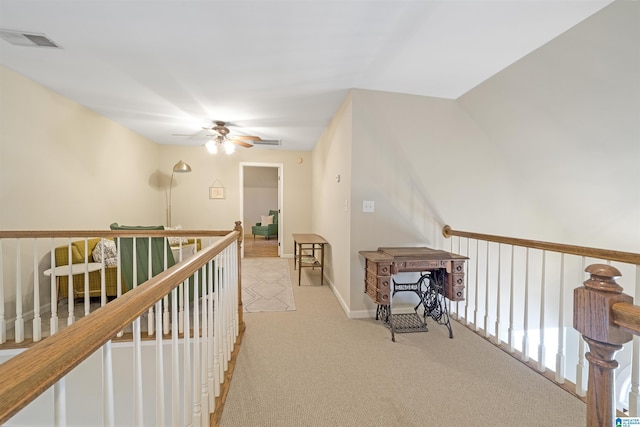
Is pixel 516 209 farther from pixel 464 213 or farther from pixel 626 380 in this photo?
pixel 626 380

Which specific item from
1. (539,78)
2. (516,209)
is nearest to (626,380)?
(516,209)

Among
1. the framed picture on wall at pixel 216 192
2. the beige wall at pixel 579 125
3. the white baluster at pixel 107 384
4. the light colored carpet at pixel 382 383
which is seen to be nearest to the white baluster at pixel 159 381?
the white baluster at pixel 107 384

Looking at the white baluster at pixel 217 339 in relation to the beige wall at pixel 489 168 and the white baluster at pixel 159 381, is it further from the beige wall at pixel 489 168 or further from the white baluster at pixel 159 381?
the beige wall at pixel 489 168

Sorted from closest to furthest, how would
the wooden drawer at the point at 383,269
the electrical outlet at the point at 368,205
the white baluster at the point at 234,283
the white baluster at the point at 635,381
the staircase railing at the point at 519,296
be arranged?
the white baluster at the point at 635,381 → the white baluster at the point at 234,283 → the staircase railing at the point at 519,296 → the wooden drawer at the point at 383,269 → the electrical outlet at the point at 368,205

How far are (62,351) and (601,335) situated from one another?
3.80 feet

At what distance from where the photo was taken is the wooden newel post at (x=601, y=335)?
1.90 ft

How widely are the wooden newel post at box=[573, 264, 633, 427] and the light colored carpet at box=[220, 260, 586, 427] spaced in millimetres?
1106

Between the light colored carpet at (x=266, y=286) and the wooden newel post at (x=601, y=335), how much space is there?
2.63m

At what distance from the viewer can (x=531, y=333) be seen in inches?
132

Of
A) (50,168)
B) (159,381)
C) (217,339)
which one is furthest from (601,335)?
(50,168)

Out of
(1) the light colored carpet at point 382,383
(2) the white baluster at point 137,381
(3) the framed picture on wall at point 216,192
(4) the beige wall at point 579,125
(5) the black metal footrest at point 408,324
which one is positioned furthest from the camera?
(3) the framed picture on wall at point 216,192

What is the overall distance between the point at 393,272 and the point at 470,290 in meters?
1.35

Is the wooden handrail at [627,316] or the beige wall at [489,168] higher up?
the beige wall at [489,168]

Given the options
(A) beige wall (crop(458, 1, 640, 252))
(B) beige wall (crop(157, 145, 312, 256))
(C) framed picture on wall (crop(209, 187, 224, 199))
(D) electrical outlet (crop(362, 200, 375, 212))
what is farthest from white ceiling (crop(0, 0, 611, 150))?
(C) framed picture on wall (crop(209, 187, 224, 199))
